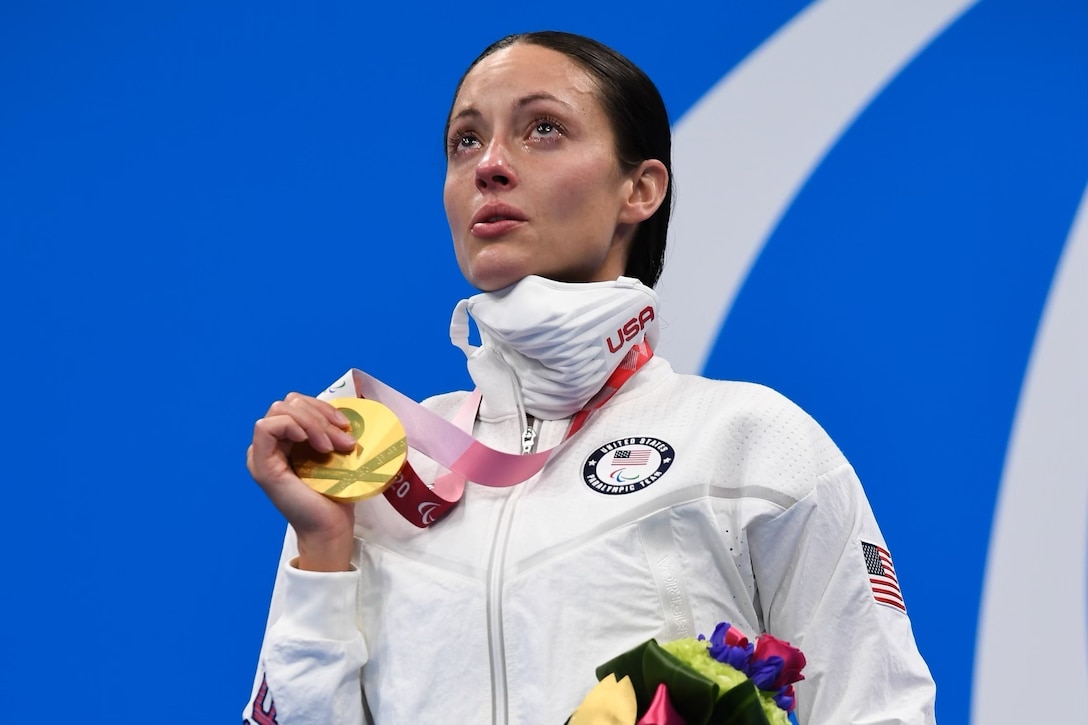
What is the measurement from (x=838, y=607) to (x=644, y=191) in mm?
646

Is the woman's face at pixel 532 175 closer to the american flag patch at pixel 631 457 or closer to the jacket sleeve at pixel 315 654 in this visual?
the american flag patch at pixel 631 457

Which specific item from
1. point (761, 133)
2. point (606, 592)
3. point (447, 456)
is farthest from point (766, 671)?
point (761, 133)

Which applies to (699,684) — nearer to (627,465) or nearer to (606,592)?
(606,592)

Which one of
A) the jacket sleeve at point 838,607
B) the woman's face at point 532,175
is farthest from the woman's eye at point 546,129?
the jacket sleeve at point 838,607

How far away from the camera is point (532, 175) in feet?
5.33

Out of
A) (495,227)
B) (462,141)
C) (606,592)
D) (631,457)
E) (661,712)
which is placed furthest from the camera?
(462,141)

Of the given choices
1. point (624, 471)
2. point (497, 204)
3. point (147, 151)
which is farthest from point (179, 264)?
point (624, 471)

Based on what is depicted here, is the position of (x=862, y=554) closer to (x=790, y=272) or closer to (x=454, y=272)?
(x=790, y=272)

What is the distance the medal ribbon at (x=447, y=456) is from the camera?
154cm

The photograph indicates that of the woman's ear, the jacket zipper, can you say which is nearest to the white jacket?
the jacket zipper

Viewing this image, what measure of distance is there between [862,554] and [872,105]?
1.18 m

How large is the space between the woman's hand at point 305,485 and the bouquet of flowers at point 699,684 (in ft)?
1.24

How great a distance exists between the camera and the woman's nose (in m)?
1.62

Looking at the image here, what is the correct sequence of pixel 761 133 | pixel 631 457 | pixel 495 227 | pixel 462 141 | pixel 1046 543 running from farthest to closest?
pixel 761 133 < pixel 1046 543 < pixel 462 141 < pixel 495 227 < pixel 631 457
